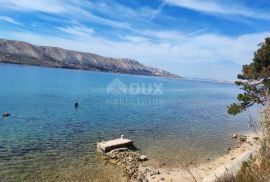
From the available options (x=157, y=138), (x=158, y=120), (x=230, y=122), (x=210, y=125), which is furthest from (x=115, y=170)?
(x=230, y=122)

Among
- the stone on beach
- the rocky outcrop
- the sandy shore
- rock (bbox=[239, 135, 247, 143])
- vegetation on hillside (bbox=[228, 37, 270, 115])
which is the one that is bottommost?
rock (bbox=[239, 135, 247, 143])

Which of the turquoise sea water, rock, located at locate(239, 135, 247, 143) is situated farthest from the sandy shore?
rock, located at locate(239, 135, 247, 143)

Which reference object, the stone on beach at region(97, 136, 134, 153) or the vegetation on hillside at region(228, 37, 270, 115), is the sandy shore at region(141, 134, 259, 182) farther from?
the stone on beach at region(97, 136, 134, 153)

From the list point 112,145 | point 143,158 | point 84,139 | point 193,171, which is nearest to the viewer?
point 193,171

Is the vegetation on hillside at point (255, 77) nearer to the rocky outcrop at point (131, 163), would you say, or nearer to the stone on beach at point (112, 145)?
the rocky outcrop at point (131, 163)

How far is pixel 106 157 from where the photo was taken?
86.5ft

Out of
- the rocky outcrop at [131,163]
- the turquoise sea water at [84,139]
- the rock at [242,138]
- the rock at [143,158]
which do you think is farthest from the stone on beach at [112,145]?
the rock at [242,138]

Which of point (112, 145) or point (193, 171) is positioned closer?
point (193, 171)

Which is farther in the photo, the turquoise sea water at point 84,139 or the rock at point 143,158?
the rock at point 143,158

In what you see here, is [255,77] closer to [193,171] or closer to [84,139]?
[193,171]

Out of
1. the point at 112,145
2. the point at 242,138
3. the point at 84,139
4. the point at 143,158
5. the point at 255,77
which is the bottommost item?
the point at 242,138

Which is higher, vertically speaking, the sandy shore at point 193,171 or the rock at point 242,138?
the sandy shore at point 193,171

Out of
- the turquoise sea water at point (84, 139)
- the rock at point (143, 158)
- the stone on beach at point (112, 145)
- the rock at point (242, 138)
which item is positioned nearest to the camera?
the turquoise sea water at point (84, 139)

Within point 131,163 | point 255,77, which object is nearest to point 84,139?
point 131,163
